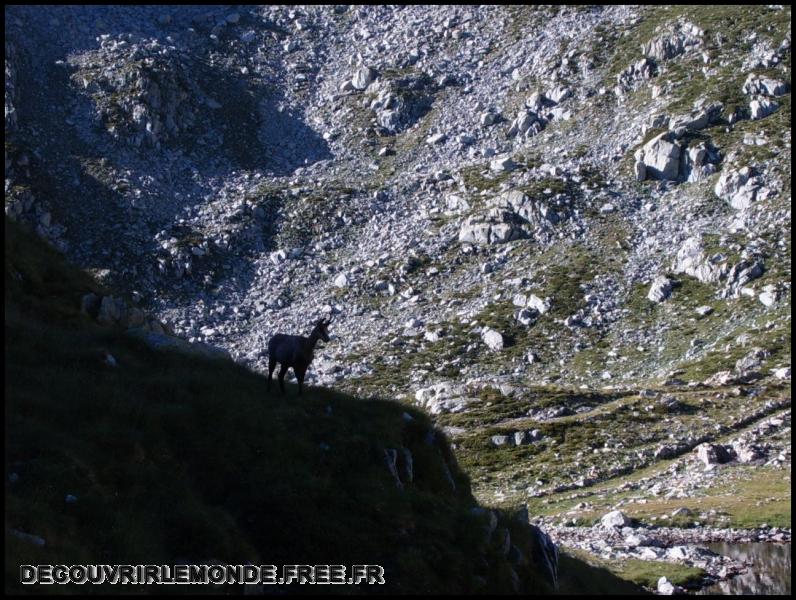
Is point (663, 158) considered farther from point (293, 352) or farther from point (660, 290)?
point (293, 352)

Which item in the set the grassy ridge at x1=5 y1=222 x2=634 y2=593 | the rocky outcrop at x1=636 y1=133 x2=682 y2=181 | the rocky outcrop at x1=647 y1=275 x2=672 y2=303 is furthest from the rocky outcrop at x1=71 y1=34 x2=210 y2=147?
the grassy ridge at x1=5 y1=222 x2=634 y2=593

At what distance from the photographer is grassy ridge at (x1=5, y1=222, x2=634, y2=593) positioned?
48.1 ft

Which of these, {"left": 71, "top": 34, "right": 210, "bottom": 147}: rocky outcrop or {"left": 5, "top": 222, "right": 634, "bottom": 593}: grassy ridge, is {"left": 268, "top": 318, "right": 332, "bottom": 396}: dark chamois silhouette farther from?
{"left": 71, "top": 34, "right": 210, "bottom": 147}: rocky outcrop

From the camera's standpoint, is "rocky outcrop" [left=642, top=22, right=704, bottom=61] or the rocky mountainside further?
"rocky outcrop" [left=642, top=22, right=704, bottom=61]

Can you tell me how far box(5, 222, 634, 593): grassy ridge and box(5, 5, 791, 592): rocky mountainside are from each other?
116 feet

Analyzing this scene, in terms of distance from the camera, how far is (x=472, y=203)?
362 ft

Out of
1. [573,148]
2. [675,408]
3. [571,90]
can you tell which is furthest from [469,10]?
[675,408]

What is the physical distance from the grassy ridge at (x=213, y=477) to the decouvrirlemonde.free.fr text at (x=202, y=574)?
201 millimetres

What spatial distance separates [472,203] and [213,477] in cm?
9603

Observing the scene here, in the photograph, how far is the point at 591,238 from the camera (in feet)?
335

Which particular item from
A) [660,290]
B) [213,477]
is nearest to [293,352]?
[213,477]

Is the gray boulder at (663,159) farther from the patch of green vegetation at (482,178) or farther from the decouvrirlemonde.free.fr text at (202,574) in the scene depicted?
the decouvrirlemonde.free.fr text at (202,574)

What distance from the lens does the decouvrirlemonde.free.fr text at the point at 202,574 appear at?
40.8ft

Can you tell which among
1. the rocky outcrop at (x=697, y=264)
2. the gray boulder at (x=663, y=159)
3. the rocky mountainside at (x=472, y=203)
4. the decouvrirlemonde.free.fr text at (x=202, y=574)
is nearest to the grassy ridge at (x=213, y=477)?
the decouvrirlemonde.free.fr text at (x=202, y=574)
